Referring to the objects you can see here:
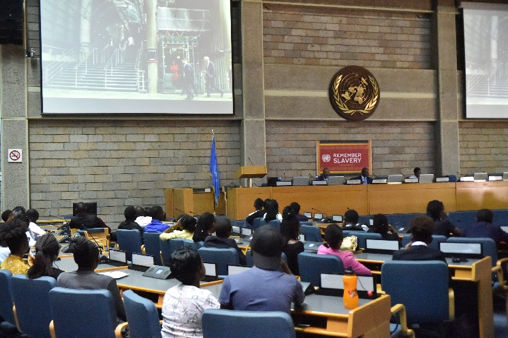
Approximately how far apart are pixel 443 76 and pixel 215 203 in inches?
283

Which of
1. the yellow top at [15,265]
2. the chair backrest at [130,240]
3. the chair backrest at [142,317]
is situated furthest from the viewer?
the chair backrest at [130,240]

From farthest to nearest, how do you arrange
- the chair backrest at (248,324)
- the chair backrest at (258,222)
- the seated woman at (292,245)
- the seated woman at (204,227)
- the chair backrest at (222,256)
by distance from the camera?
the chair backrest at (258,222)
the seated woman at (204,227)
the seated woman at (292,245)
the chair backrest at (222,256)
the chair backrest at (248,324)

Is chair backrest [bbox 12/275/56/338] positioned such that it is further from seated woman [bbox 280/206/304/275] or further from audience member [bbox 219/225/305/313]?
seated woman [bbox 280/206/304/275]

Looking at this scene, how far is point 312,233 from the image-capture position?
6625 millimetres

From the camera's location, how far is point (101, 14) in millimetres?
11930

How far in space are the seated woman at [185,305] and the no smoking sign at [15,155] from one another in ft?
32.5

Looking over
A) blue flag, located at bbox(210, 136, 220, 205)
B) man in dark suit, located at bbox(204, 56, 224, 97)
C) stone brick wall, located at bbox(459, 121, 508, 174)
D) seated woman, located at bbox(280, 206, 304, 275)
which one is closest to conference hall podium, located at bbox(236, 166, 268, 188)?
blue flag, located at bbox(210, 136, 220, 205)

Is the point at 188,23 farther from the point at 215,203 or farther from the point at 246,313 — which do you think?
the point at 246,313

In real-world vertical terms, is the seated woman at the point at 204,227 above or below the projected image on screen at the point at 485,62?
below

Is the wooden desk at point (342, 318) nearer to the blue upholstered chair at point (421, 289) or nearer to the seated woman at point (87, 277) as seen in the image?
the blue upholstered chair at point (421, 289)

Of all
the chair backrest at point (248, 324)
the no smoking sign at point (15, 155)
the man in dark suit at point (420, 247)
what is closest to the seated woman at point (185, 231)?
the man in dark suit at point (420, 247)

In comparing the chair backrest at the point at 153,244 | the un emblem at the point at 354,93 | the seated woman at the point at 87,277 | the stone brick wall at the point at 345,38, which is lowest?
the chair backrest at the point at 153,244

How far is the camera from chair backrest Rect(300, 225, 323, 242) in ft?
21.6

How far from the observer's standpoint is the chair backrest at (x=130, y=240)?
6.73m
